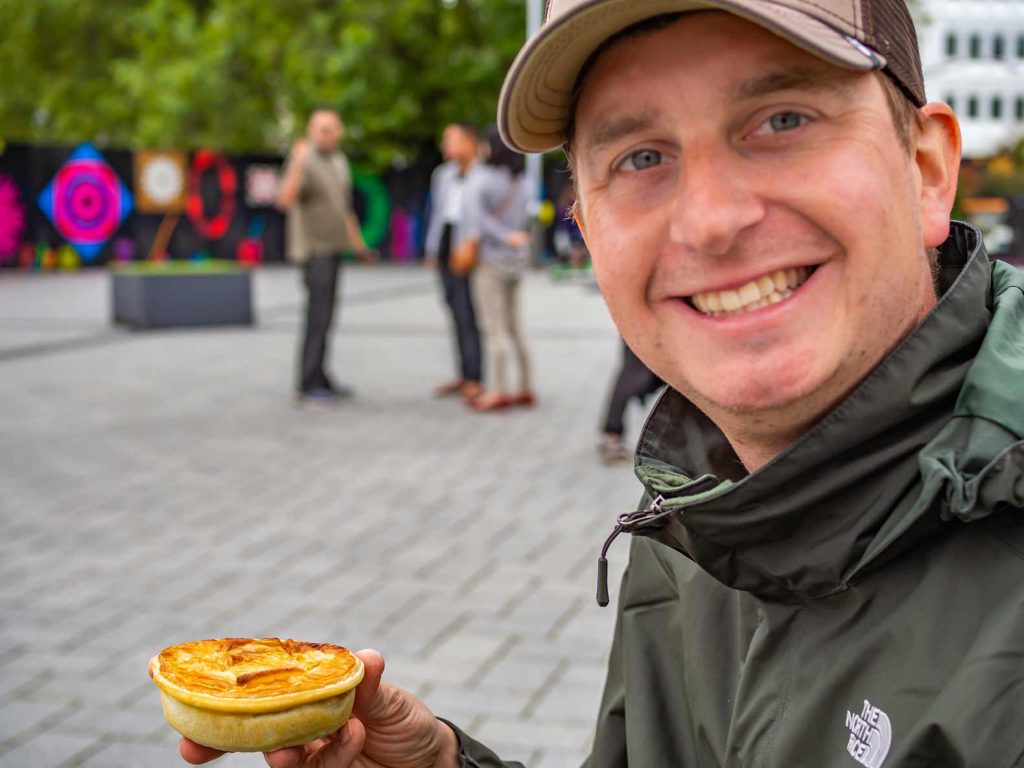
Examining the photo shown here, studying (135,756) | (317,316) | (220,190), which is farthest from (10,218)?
(135,756)

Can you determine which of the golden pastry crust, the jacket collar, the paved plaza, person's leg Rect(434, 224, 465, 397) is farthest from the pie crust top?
person's leg Rect(434, 224, 465, 397)

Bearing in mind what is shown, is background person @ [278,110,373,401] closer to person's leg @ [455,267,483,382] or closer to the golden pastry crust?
person's leg @ [455,267,483,382]

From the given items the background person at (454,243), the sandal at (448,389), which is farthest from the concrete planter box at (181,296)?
the sandal at (448,389)

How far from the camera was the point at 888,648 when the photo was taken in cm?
129

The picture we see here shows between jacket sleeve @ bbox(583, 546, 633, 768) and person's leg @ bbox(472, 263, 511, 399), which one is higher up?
jacket sleeve @ bbox(583, 546, 633, 768)

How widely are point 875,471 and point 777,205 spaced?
303 mm

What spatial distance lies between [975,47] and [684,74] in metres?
95.8

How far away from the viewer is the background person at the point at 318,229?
382 inches

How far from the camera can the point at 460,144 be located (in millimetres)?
9602

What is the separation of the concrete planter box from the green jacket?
1409 centimetres

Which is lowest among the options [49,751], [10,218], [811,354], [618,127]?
[49,751]

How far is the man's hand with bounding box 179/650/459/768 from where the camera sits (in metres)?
1.62

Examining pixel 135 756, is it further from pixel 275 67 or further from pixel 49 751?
pixel 275 67

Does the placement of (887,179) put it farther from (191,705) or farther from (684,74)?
(191,705)
